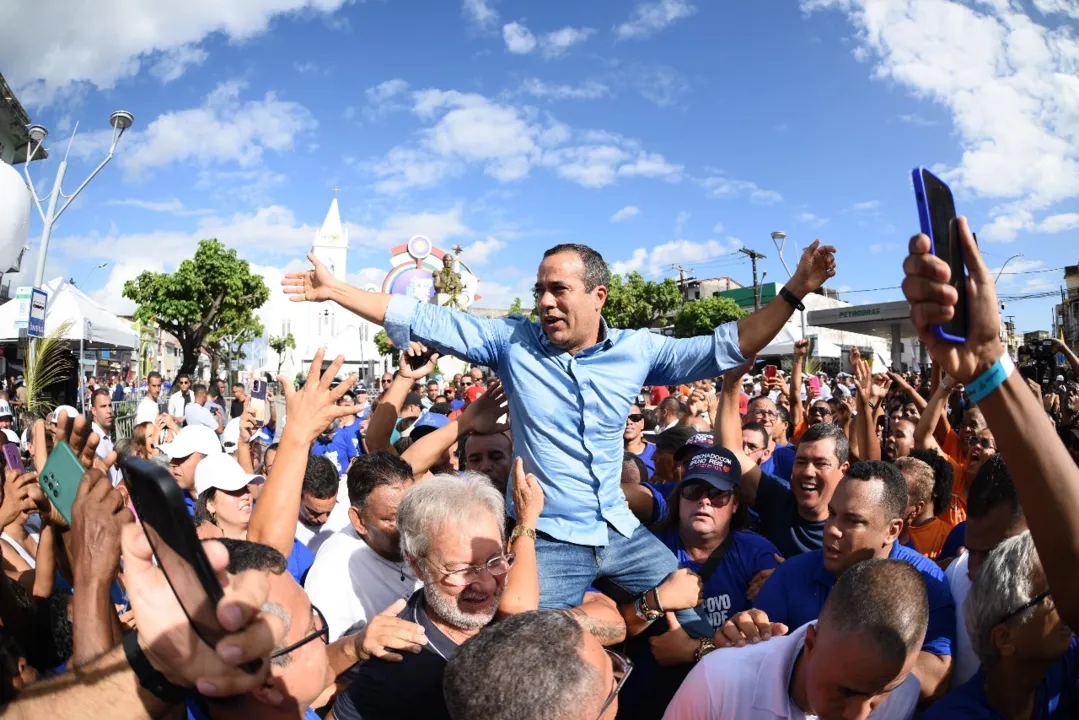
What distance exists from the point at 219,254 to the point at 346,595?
33.2 meters

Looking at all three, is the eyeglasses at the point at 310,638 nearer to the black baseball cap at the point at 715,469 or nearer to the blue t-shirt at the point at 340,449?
the black baseball cap at the point at 715,469

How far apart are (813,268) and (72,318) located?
13044 mm

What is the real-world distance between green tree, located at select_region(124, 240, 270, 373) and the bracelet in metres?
33.3

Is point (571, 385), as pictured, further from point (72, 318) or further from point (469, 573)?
point (72, 318)

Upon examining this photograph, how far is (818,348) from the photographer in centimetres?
3019

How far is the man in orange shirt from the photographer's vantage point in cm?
402

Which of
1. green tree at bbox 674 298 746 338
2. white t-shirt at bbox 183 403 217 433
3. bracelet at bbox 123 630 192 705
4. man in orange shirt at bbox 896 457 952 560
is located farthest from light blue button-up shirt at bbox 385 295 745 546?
green tree at bbox 674 298 746 338

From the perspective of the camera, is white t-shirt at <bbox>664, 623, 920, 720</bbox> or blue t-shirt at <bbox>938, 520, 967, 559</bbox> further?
blue t-shirt at <bbox>938, 520, 967, 559</bbox>

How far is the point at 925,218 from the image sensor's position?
1241mm

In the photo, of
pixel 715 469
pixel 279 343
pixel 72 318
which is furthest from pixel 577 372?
pixel 279 343

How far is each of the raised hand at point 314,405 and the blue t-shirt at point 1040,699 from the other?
212 centimetres

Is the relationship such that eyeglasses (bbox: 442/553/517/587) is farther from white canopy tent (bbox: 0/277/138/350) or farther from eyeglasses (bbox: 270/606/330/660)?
white canopy tent (bbox: 0/277/138/350)

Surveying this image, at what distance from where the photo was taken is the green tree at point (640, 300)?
162ft

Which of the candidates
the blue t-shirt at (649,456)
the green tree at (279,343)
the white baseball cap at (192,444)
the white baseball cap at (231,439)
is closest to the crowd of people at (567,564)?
the white baseball cap at (192,444)
